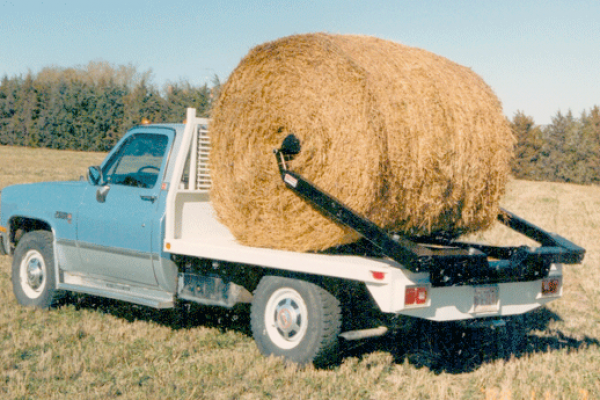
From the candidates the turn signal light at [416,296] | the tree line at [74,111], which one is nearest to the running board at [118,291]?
the turn signal light at [416,296]

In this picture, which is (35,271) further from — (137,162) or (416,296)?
(416,296)

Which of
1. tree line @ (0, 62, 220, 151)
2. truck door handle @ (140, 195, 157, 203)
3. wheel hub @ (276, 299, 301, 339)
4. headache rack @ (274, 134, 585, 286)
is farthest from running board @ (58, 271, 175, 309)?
tree line @ (0, 62, 220, 151)

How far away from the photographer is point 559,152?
5806 cm

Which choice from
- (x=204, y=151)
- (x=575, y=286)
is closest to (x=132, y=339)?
(x=204, y=151)

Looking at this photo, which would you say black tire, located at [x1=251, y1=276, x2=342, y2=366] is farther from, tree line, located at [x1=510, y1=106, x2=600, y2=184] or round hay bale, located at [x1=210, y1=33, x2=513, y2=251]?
tree line, located at [x1=510, y1=106, x2=600, y2=184]

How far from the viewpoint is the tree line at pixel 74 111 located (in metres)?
48.6

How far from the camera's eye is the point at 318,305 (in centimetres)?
504

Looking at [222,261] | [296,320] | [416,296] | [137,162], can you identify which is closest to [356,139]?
[416,296]

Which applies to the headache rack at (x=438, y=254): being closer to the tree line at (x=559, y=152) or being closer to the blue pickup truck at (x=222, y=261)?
the blue pickup truck at (x=222, y=261)

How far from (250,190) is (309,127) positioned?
71cm

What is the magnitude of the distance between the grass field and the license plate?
475 mm

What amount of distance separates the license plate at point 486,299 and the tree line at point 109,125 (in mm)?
42359

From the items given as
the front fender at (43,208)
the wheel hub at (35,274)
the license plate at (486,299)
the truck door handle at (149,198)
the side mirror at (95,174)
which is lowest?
the wheel hub at (35,274)

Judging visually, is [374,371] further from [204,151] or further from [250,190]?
[204,151]
